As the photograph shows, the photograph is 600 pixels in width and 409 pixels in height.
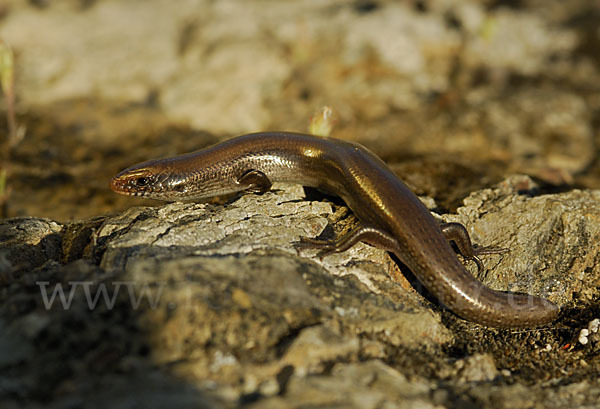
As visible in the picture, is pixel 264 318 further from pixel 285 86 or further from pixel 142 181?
pixel 285 86

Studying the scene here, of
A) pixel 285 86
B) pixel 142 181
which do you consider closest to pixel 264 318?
pixel 142 181

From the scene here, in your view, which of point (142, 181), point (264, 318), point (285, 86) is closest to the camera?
point (264, 318)

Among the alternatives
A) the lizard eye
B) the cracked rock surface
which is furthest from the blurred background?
the cracked rock surface

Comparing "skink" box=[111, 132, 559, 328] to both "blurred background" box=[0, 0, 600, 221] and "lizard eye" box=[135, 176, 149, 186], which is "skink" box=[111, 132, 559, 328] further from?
"blurred background" box=[0, 0, 600, 221]

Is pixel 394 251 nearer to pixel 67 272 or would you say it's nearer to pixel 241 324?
pixel 241 324

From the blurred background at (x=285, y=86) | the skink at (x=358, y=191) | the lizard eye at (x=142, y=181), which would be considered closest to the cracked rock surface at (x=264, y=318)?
the skink at (x=358, y=191)
